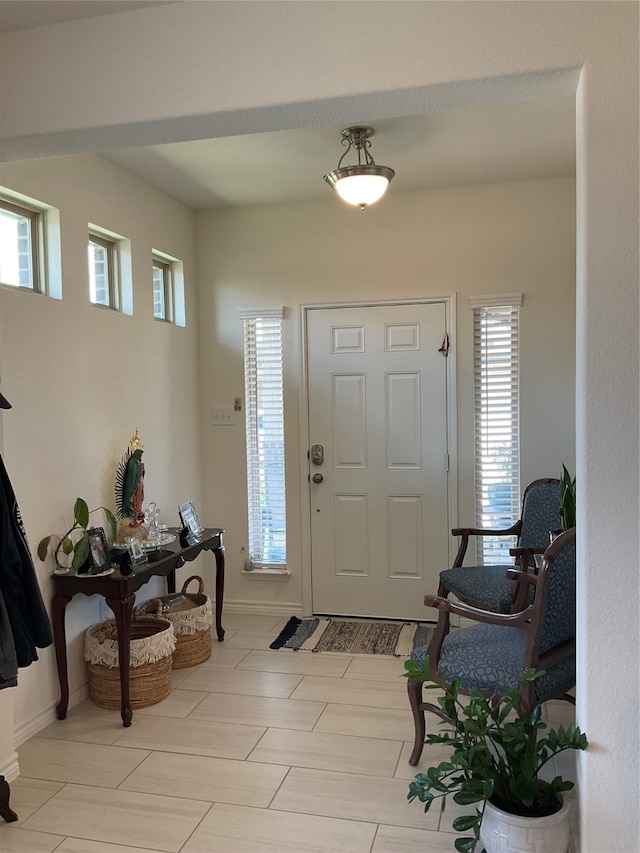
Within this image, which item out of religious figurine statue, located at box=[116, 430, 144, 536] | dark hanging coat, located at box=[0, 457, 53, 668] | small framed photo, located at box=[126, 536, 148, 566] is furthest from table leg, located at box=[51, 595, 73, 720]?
dark hanging coat, located at box=[0, 457, 53, 668]

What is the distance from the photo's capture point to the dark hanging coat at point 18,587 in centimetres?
232

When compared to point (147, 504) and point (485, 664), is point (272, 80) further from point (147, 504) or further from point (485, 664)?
point (147, 504)

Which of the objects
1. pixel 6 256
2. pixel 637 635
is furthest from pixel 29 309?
pixel 637 635

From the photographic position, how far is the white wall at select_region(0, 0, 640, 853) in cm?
186

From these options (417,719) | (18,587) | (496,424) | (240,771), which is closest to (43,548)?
(18,587)

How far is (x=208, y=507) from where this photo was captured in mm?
4699

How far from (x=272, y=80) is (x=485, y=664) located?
2112mm

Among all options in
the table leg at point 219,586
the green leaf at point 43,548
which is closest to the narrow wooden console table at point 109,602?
the green leaf at point 43,548

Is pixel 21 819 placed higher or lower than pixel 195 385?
lower

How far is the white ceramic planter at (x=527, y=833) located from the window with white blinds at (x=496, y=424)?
231 centimetres

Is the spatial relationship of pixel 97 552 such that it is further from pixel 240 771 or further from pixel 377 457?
pixel 377 457

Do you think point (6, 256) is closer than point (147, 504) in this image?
Yes

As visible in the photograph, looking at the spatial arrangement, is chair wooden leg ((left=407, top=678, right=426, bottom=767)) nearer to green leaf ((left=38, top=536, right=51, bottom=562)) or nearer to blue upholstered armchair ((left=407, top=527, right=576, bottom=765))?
blue upholstered armchair ((left=407, top=527, right=576, bottom=765))

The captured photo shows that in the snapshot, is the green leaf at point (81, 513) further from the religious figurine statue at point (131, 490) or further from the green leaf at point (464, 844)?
the green leaf at point (464, 844)
